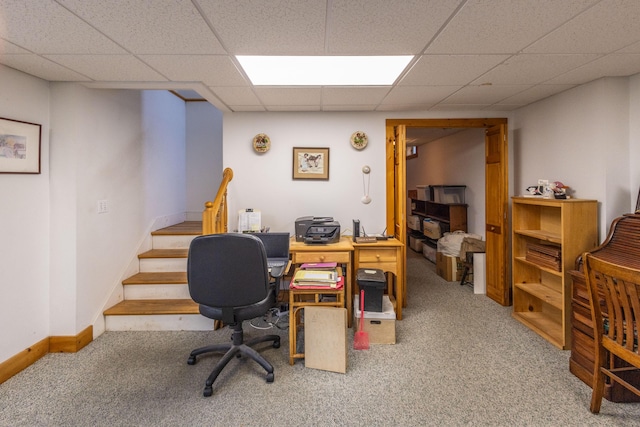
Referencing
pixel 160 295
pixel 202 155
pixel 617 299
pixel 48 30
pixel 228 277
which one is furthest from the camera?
pixel 202 155

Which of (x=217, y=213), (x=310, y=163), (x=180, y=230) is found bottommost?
(x=180, y=230)

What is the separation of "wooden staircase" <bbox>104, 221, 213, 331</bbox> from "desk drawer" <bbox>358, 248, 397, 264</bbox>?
165cm

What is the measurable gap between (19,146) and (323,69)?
2387 mm

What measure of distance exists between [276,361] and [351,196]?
2.08m

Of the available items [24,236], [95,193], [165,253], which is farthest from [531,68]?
[24,236]

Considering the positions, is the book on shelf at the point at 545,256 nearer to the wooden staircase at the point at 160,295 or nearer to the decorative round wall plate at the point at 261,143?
the decorative round wall plate at the point at 261,143

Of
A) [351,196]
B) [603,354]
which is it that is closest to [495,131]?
[351,196]

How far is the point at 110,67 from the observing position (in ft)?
7.74

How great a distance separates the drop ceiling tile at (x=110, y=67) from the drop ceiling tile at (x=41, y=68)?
0.08 m

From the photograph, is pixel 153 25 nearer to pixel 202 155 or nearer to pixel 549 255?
pixel 202 155

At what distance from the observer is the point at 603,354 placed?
1.87 metres

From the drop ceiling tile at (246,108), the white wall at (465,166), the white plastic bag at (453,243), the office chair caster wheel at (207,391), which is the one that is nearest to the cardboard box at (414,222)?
the white wall at (465,166)

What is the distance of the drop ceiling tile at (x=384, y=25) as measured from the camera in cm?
158

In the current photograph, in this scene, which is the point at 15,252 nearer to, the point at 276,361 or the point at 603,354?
the point at 276,361
